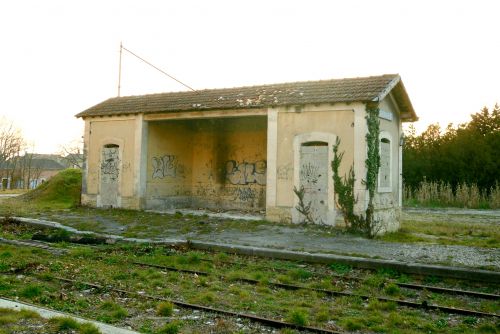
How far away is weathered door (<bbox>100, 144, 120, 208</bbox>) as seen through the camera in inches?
772

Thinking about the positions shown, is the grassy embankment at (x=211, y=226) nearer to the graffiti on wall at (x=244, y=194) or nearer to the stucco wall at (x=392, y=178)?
the stucco wall at (x=392, y=178)

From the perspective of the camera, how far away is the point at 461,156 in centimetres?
3167

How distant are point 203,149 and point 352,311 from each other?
1541cm

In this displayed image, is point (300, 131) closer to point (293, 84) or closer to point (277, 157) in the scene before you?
point (277, 157)

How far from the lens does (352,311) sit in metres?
6.79

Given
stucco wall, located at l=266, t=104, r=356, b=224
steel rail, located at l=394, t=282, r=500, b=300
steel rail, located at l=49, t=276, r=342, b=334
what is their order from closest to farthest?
steel rail, located at l=49, t=276, r=342, b=334
steel rail, located at l=394, t=282, r=500, b=300
stucco wall, located at l=266, t=104, r=356, b=224

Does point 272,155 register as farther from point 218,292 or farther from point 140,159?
point 218,292

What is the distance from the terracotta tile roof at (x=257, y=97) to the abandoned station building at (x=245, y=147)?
0.04 meters

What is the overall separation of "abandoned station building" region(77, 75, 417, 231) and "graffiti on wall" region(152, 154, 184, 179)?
0.05m

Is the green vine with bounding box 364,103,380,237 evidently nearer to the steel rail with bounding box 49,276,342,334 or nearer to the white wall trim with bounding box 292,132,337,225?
the white wall trim with bounding box 292,132,337,225

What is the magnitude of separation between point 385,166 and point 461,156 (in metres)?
18.8

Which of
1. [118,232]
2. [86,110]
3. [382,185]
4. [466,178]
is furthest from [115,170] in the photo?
[466,178]

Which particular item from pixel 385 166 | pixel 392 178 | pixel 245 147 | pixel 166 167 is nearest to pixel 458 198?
pixel 392 178

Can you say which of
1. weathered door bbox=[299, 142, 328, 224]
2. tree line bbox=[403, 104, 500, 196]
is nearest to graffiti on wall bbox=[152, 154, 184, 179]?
weathered door bbox=[299, 142, 328, 224]
